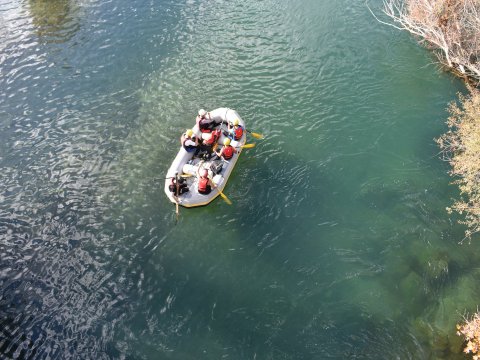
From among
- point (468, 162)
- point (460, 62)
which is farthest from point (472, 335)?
point (460, 62)

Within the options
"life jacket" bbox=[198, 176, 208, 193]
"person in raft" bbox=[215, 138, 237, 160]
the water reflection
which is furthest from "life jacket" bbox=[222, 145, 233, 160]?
the water reflection

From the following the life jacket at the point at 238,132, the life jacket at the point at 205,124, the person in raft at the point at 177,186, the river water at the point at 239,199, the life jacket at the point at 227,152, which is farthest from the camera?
the life jacket at the point at 205,124

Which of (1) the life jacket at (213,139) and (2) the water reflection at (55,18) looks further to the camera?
(2) the water reflection at (55,18)

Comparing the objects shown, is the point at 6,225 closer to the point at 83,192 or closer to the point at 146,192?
the point at 83,192

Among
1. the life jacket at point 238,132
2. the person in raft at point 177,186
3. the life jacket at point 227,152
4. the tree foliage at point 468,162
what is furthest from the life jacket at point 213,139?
the tree foliage at point 468,162

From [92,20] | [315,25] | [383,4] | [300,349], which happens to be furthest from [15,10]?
[300,349]

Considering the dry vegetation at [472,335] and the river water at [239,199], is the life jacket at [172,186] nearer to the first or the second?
the river water at [239,199]
